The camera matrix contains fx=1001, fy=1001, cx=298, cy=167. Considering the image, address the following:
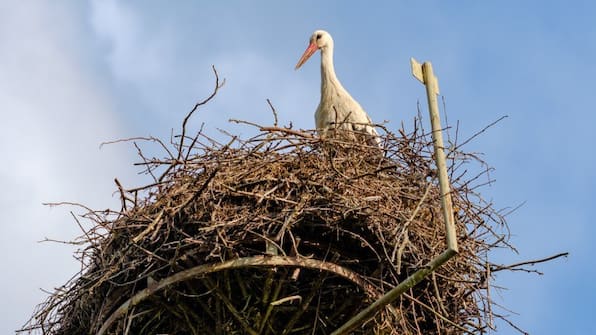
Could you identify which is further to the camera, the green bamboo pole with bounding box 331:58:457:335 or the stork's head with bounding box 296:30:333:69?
the stork's head with bounding box 296:30:333:69

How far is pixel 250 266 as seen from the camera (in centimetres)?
481

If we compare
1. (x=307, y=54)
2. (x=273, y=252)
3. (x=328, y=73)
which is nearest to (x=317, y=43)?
(x=307, y=54)

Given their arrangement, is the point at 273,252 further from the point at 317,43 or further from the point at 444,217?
the point at 317,43

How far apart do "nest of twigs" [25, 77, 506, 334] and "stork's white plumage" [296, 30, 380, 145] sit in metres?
1.69

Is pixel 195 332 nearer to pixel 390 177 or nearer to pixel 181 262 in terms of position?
pixel 181 262

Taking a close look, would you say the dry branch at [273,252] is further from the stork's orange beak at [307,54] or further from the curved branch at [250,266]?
the stork's orange beak at [307,54]

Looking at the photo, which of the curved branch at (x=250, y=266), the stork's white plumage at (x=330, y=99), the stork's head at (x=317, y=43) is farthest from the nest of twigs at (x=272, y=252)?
the stork's head at (x=317, y=43)

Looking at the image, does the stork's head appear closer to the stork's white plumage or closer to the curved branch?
the stork's white plumage

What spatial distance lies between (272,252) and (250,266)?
0.41ft

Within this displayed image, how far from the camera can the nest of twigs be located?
4.93 metres

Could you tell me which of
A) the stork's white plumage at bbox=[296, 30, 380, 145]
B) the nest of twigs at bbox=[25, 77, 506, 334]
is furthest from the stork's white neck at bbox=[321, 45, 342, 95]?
the nest of twigs at bbox=[25, 77, 506, 334]

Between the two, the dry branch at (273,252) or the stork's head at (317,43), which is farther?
the stork's head at (317,43)

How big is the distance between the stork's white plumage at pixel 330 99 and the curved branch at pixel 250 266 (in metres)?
2.10

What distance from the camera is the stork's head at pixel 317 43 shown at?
8.70m
